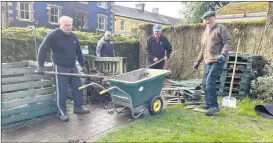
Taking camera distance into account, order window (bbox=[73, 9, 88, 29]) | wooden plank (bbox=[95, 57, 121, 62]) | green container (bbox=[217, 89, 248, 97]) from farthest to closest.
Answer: window (bbox=[73, 9, 88, 29]) < green container (bbox=[217, 89, 248, 97]) < wooden plank (bbox=[95, 57, 121, 62])

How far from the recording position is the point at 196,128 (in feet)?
11.9

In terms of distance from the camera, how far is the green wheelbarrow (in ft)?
12.3

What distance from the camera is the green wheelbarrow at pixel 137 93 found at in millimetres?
3756

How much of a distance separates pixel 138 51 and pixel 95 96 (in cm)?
461

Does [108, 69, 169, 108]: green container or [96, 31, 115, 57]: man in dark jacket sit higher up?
[96, 31, 115, 57]: man in dark jacket

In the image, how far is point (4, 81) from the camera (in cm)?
350

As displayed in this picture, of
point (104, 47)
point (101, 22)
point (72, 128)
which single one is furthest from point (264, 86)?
point (101, 22)

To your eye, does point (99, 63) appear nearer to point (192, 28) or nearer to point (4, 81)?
point (4, 81)

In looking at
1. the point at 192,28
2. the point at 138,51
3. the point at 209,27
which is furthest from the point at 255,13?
the point at 209,27

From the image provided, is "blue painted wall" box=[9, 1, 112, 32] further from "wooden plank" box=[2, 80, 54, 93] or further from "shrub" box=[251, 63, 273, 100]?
"shrub" box=[251, 63, 273, 100]

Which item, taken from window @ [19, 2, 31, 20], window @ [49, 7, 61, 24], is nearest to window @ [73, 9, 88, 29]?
window @ [49, 7, 61, 24]

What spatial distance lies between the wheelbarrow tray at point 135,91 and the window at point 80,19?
18144mm

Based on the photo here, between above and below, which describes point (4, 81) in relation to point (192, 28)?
below

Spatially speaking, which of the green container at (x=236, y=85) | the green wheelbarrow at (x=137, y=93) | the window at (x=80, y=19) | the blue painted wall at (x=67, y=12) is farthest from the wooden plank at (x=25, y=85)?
the window at (x=80, y=19)
